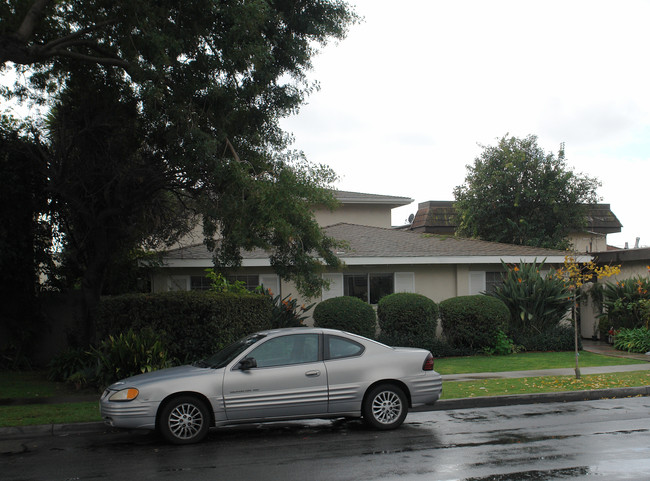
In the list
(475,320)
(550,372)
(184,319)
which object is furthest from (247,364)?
(475,320)

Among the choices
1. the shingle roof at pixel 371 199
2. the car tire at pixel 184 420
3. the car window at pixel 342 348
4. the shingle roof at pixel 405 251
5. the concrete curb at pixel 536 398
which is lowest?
the concrete curb at pixel 536 398

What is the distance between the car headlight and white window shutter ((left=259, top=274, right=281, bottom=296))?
11.2 m

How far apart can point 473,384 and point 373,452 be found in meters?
5.72

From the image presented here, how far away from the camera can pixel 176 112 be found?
11.6 metres

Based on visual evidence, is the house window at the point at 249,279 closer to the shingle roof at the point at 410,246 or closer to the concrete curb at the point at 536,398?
the shingle roof at the point at 410,246

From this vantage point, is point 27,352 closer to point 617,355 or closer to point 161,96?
point 161,96

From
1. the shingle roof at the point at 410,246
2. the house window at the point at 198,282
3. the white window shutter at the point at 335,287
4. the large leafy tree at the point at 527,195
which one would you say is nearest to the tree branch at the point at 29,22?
the house window at the point at 198,282

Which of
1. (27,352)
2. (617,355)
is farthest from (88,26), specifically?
(617,355)

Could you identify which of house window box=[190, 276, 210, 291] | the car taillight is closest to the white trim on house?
house window box=[190, 276, 210, 291]

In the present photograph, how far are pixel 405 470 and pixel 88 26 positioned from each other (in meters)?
11.2

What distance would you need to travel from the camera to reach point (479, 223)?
30.9 m

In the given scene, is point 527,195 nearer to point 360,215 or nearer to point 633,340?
point 360,215

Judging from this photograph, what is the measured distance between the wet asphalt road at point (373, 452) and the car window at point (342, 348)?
111 centimetres

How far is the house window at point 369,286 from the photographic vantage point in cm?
2023
